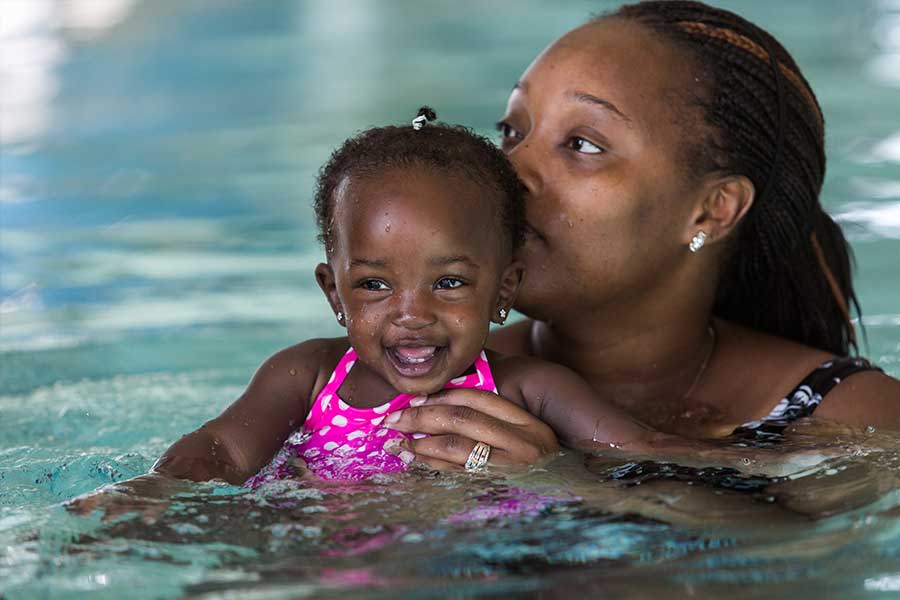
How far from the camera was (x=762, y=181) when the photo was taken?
3436 millimetres

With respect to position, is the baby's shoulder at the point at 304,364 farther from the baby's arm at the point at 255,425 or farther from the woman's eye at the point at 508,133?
the woman's eye at the point at 508,133

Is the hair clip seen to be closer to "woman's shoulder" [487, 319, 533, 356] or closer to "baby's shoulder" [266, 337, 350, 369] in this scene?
"baby's shoulder" [266, 337, 350, 369]

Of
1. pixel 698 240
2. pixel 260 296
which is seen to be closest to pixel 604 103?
pixel 698 240

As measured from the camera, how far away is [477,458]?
2.78m

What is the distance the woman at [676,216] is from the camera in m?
3.22

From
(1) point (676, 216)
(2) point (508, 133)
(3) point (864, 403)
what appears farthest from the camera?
(2) point (508, 133)

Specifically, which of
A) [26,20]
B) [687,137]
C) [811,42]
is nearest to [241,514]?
[687,137]

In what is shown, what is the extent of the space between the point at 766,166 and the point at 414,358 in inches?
44.8

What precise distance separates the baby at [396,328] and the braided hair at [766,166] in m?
0.63

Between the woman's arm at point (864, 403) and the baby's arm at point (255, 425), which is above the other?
the baby's arm at point (255, 425)

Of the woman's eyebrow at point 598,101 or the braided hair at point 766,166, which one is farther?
the braided hair at point 766,166

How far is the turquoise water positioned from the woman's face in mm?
611

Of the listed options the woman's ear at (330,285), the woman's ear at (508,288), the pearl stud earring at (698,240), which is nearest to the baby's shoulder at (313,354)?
the woman's ear at (330,285)

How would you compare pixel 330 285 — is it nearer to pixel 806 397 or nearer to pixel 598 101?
pixel 598 101
